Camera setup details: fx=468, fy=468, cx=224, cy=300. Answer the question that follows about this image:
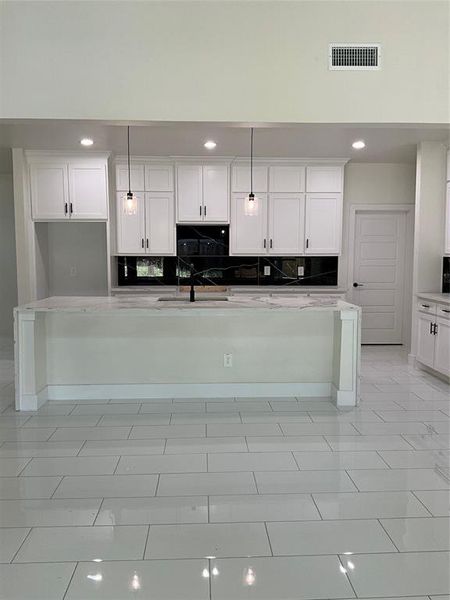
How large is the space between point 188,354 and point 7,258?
4.21m

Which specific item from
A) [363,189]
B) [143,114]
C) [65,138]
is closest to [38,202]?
[65,138]

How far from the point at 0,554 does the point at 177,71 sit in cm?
307

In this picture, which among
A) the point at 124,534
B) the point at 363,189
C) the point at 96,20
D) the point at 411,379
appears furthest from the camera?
the point at 363,189

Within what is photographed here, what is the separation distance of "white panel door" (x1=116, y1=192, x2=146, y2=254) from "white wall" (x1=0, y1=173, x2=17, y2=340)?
75.6 inches

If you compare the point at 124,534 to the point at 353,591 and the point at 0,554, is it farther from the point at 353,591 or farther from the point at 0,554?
the point at 353,591

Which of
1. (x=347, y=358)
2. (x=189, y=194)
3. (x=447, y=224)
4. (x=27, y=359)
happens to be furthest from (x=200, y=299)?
(x=447, y=224)

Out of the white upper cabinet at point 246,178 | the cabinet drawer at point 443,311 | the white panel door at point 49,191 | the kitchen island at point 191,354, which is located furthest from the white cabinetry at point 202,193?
the cabinet drawer at point 443,311

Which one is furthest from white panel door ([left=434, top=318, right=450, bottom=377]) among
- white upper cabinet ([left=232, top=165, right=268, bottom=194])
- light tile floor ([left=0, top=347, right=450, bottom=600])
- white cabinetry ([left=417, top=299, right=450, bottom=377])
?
white upper cabinet ([left=232, top=165, right=268, bottom=194])

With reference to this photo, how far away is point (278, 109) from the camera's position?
337 cm

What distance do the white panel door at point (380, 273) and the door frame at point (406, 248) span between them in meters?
0.05

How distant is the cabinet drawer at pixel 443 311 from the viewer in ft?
15.3

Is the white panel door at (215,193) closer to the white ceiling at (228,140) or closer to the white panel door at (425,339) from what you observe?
the white ceiling at (228,140)

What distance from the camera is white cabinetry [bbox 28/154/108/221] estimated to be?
5824 mm

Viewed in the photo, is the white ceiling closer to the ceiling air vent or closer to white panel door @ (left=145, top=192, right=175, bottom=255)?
white panel door @ (left=145, top=192, right=175, bottom=255)
